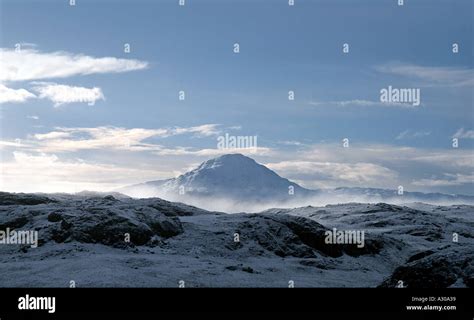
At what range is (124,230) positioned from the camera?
60.6 m

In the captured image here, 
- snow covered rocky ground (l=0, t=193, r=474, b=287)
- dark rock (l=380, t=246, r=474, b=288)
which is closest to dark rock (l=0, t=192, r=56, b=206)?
snow covered rocky ground (l=0, t=193, r=474, b=287)

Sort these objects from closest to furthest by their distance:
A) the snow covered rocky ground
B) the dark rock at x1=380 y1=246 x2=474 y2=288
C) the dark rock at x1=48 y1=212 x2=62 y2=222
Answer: the dark rock at x1=380 y1=246 x2=474 y2=288
the snow covered rocky ground
the dark rock at x1=48 y1=212 x2=62 y2=222

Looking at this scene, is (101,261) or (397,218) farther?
(397,218)

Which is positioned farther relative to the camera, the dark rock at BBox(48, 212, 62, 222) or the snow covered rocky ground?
the dark rock at BBox(48, 212, 62, 222)

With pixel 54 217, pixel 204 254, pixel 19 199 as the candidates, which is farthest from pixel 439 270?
pixel 19 199

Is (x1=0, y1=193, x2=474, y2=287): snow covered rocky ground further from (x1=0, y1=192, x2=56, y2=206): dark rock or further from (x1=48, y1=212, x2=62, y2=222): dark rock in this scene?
(x1=0, y1=192, x2=56, y2=206): dark rock

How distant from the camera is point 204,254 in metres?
59.2

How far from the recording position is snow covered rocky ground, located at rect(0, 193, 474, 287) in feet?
140

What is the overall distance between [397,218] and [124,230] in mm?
61907

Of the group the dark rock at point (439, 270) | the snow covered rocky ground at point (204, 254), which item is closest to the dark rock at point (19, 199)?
the snow covered rocky ground at point (204, 254)

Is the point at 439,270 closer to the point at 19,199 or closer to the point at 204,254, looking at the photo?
the point at 204,254
